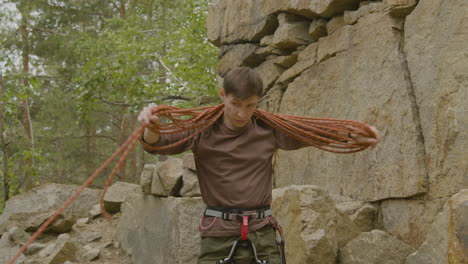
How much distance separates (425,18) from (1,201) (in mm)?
10031

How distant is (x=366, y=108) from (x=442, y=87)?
2.94ft

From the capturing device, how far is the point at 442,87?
12.9ft

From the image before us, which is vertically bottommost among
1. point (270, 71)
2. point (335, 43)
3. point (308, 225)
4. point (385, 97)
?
point (308, 225)

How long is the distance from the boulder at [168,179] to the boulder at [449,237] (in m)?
2.76

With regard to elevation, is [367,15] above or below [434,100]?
above

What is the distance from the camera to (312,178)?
5309mm

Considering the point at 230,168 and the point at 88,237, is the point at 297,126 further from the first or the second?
the point at 88,237

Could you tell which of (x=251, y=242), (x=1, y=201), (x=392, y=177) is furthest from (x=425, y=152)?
(x=1, y=201)

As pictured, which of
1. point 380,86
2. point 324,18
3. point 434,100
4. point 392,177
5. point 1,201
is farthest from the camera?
point 1,201

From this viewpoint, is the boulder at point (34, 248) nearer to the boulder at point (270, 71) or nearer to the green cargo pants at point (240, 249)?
the boulder at point (270, 71)

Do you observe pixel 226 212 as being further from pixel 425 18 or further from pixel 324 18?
pixel 324 18

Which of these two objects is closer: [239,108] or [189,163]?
[239,108]

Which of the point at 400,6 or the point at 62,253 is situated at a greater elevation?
the point at 400,6

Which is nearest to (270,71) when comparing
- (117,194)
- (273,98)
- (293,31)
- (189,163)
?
(273,98)
